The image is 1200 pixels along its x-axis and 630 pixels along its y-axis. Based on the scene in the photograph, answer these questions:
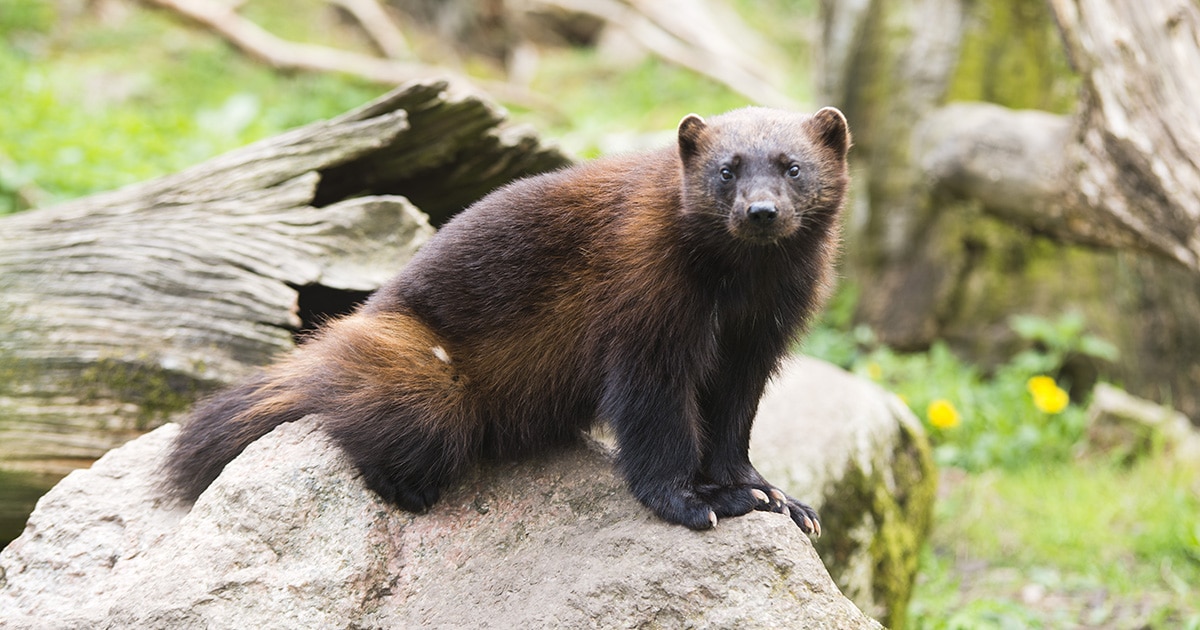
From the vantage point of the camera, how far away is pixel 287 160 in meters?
4.82

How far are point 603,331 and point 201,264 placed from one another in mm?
2112

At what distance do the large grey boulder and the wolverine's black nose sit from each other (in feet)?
3.02

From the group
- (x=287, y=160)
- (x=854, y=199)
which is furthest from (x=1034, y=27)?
(x=287, y=160)

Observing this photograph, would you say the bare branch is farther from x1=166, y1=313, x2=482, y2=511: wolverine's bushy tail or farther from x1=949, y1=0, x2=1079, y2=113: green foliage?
x1=166, y1=313, x2=482, y2=511: wolverine's bushy tail


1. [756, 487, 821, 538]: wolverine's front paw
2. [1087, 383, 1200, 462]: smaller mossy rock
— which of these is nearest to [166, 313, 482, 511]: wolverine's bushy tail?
[756, 487, 821, 538]: wolverine's front paw

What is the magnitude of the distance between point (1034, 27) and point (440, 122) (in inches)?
198

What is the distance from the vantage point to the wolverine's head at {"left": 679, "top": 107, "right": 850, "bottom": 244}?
3.18 m

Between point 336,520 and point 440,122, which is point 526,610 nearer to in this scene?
point 336,520

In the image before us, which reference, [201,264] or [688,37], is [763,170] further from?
[688,37]

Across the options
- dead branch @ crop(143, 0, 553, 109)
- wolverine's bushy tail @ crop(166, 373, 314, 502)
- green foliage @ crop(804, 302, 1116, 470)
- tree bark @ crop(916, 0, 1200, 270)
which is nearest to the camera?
wolverine's bushy tail @ crop(166, 373, 314, 502)

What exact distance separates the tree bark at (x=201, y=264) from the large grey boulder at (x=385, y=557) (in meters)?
0.70

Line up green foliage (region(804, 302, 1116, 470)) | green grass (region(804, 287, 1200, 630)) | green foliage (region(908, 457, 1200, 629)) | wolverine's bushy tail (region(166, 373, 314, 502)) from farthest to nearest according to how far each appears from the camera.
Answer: green foliage (region(804, 302, 1116, 470))
green grass (region(804, 287, 1200, 630))
green foliage (region(908, 457, 1200, 629))
wolverine's bushy tail (region(166, 373, 314, 502))

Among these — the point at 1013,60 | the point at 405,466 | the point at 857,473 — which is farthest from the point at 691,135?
the point at 1013,60

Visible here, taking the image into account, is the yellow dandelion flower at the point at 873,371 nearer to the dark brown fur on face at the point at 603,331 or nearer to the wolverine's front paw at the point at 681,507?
the dark brown fur on face at the point at 603,331
